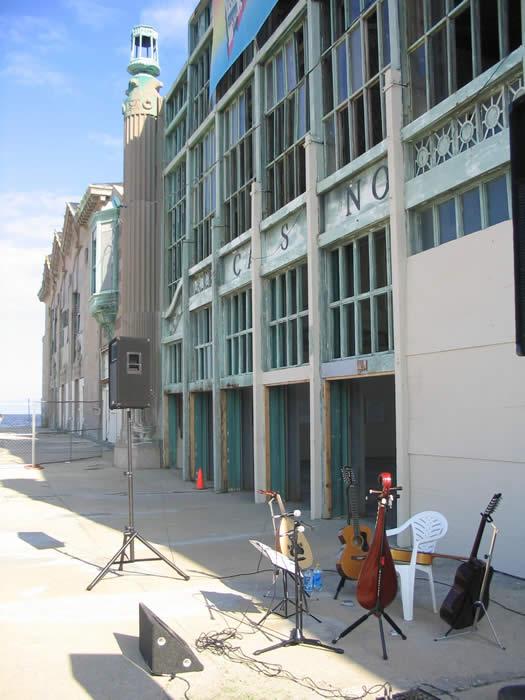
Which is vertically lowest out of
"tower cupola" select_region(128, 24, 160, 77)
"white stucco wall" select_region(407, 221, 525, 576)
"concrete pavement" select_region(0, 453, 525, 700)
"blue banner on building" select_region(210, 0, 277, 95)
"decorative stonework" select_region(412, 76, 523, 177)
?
"concrete pavement" select_region(0, 453, 525, 700)

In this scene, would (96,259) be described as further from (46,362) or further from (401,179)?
(46,362)

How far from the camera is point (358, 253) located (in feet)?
37.6

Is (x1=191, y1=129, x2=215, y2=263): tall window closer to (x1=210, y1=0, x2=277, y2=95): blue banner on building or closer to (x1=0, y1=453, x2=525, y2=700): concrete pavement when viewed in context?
(x1=210, y1=0, x2=277, y2=95): blue banner on building

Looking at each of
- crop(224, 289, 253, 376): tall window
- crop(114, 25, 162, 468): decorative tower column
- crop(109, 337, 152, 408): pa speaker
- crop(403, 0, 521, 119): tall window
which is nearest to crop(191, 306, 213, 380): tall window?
crop(224, 289, 253, 376): tall window

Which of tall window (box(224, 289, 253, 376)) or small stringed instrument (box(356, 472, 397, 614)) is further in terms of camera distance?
tall window (box(224, 289, 253, 376))

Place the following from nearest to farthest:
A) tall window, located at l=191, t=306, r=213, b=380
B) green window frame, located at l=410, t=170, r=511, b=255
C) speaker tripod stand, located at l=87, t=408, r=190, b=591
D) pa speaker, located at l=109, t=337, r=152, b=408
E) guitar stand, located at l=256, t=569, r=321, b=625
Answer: guitar stand, located at l=256, t=569, r=321, b=625
speaker tripod stand, located at l=87, t=408, r=190, b=591
green window frame, located at l=410, t=170, r=511, b=255
pa speaker, located at l=109, t=337, r=152, b=408
tall window, located at l=191, t=306, r=213, b=380

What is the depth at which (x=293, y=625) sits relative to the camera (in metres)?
6.32

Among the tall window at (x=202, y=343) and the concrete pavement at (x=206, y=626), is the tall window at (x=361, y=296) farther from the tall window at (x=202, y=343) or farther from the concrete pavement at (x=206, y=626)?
the tall window at (x=202, y=343)

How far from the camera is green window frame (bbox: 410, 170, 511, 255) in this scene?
27.8 ft

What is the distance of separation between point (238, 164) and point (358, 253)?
6.50 meters

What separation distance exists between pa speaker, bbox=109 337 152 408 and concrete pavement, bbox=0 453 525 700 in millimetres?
2143

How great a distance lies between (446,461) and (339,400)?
344 cm

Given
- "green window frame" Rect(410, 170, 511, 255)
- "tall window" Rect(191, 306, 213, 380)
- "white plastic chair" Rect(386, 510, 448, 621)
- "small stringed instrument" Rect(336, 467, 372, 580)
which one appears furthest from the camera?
"tall window" Rect(191, 306, 213, 380)

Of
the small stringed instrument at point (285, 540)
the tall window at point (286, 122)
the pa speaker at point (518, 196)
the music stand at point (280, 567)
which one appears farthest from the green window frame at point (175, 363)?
the pa speaker at point (518, 196)
